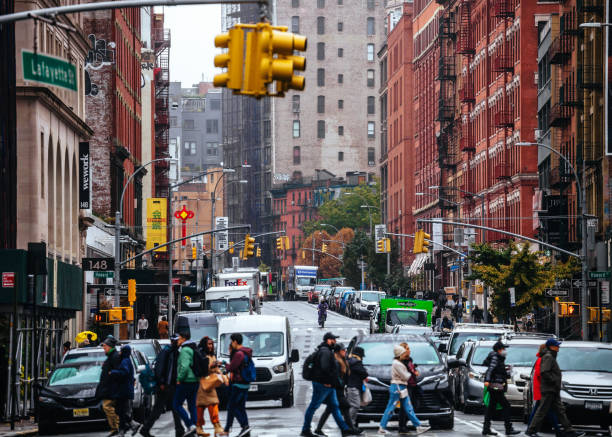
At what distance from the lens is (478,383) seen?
3152cm

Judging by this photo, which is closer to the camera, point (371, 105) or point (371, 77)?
point (371, 105)

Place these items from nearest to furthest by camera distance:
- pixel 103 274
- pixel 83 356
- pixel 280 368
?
pixel 83 356 < pixel 280 368 < pixel 103 274

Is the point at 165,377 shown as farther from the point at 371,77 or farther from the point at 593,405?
the point at 371,77

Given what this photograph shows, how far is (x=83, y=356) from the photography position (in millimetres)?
29750

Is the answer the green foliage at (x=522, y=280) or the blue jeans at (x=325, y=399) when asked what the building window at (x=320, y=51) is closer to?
the green foliage at (x=522, y=280)

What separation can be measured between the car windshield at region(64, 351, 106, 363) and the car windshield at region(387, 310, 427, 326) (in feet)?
95.4

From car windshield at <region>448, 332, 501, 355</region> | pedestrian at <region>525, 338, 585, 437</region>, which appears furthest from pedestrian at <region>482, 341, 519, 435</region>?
car windshield at <region>448, 332, 501, 355</region>

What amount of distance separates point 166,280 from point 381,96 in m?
90.9

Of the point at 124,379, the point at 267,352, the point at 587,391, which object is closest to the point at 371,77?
the point at 267,352

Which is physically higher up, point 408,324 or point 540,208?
point 540,208

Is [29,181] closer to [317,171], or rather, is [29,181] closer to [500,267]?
[500,267]

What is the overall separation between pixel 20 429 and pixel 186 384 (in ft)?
22.2

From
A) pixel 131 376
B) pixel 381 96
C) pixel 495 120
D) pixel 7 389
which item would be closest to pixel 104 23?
pixel 495 120

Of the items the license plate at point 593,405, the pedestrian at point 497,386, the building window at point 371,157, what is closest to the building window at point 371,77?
the building window at point 371,157
